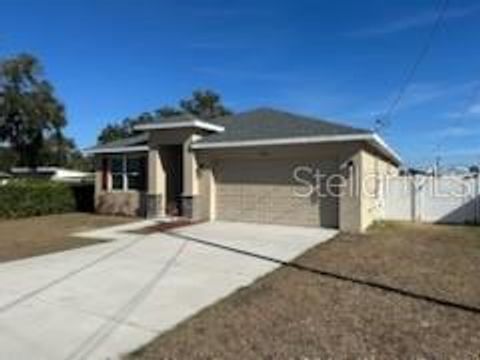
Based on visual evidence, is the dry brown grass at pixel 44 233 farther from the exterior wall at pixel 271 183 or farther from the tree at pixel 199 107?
the tree at pixel 199 107

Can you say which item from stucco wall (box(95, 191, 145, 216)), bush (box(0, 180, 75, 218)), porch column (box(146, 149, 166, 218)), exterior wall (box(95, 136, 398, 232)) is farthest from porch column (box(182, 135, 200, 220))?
bush (box(0, 180, 75, 218))

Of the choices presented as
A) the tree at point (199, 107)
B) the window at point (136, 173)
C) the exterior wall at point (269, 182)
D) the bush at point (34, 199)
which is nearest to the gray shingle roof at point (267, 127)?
the exterior wall at point (269, 182)

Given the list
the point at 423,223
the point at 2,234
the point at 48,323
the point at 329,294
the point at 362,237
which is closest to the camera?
the point at 48,323

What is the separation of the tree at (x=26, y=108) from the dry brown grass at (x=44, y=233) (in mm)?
22892

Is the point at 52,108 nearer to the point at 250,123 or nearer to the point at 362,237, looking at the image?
the point at 250,123

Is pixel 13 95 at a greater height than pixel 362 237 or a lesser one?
greater

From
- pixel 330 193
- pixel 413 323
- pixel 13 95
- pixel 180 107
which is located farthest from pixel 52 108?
pixel 413 323

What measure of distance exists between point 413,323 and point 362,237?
7.82 meters

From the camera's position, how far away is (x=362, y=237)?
13.9m

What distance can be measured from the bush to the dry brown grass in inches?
29.6

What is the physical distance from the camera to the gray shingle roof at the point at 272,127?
15962 millimetres

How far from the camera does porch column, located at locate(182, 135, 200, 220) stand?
703 inches

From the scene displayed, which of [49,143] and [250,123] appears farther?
[49,143]

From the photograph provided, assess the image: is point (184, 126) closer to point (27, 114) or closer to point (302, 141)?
point (302, 141)
